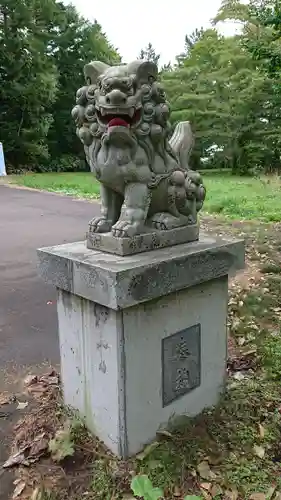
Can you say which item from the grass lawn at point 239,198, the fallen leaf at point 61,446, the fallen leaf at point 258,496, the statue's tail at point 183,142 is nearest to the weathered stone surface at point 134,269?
the statue's tail at point 183,142

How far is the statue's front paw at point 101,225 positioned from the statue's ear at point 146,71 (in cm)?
63

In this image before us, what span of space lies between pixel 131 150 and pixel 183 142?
0.49 m

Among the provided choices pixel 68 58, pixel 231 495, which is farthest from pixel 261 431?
pixel 68 58

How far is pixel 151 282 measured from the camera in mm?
1770

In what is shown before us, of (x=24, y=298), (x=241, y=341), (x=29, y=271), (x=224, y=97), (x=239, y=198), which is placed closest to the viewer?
(x=241, y=341)

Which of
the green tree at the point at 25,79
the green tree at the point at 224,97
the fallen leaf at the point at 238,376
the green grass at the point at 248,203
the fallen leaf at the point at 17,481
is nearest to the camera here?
the fallen leaf at the point at 17,481

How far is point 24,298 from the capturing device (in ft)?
12.8

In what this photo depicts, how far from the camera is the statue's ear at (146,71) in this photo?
5.86 ft

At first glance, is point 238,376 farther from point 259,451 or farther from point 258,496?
point 258,496

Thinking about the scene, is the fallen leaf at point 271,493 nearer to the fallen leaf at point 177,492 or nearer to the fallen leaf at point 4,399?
the fallen leaf at point 177,492

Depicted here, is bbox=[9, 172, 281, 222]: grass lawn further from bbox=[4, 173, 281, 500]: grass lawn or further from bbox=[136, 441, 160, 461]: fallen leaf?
bbox=[136, 441, 160, 461]: fallen leaf

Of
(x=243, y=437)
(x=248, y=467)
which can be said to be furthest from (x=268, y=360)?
(x=248, y=467)

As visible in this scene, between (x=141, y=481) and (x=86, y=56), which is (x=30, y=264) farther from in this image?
(x=86, y=56)

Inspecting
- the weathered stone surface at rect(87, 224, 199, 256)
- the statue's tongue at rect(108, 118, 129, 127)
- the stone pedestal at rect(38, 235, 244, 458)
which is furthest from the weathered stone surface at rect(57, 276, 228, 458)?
the statue's tongue at rect(108, 118, 129, 127)
